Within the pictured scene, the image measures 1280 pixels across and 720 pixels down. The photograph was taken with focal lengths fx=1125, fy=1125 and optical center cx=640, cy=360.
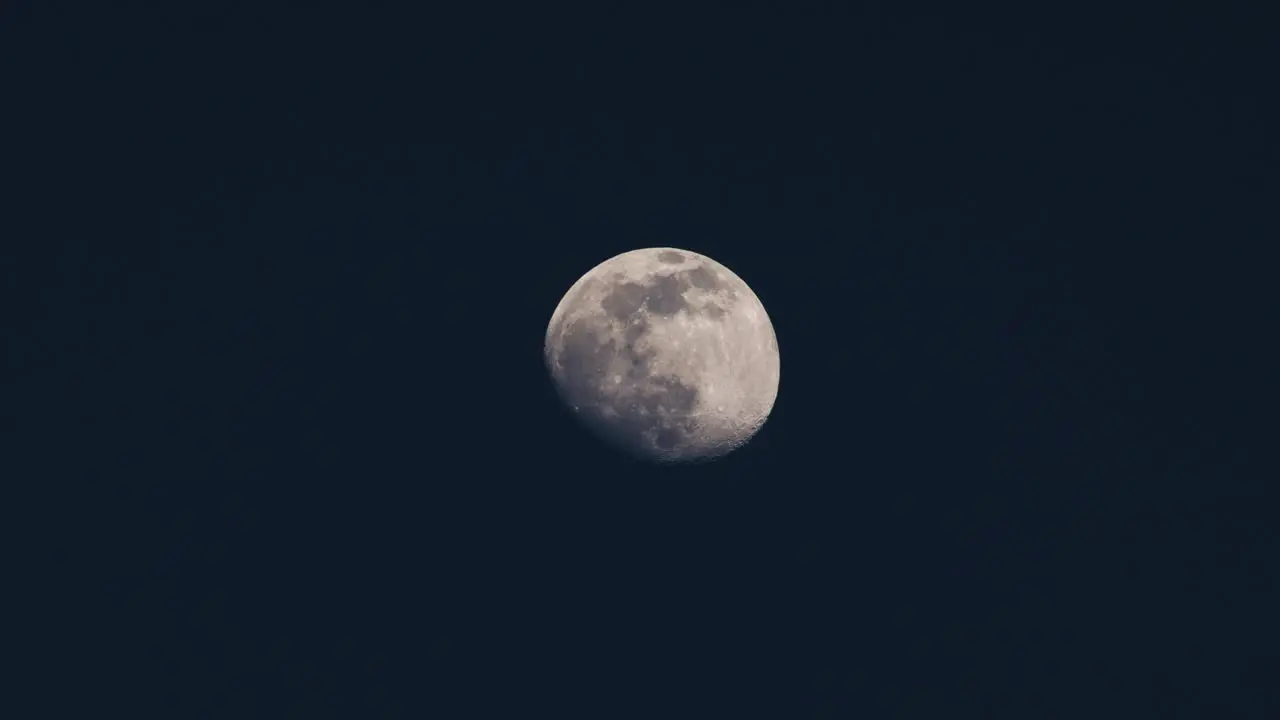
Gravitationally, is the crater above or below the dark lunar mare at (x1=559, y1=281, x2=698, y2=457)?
above

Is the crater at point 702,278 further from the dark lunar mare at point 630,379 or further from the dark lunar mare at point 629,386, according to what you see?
the dark lunar mare at point 629,386

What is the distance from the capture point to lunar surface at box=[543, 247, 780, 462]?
1817 cm

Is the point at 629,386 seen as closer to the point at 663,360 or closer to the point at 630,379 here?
the point at 630,379

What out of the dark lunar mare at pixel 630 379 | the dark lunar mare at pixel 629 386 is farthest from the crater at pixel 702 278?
Result: the dark lunar mare at pixel 629 386

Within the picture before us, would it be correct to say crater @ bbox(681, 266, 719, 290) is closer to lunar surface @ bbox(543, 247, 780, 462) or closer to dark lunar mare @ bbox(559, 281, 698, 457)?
lunar surface @ bbox(543, 247, 780, 462)

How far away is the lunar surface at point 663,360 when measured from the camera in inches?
715

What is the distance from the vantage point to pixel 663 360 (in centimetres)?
1812

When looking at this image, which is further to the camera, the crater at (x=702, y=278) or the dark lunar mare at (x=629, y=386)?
the crater at (x=702, y=278)

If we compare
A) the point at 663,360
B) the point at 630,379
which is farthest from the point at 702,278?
the point at 630,379

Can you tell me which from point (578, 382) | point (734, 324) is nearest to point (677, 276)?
point (734, 324)

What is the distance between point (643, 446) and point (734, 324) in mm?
2575

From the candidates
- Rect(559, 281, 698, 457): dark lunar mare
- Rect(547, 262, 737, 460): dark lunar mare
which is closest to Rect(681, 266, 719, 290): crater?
Rect(547, 262, 737, 460): dark lunar mare

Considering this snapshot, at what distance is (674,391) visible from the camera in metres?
18.2

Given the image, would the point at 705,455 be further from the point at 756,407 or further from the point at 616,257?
the point at 616,257
